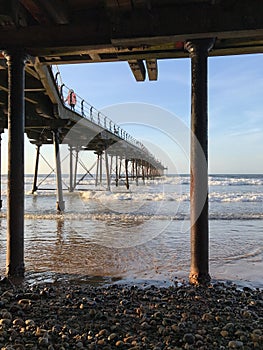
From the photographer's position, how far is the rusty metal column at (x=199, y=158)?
4.37 meters

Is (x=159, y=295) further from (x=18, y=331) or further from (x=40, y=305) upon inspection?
(x=18, y=331)

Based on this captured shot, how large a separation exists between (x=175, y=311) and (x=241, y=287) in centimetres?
147

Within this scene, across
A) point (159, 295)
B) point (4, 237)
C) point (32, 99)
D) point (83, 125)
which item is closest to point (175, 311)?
point (159, 295)

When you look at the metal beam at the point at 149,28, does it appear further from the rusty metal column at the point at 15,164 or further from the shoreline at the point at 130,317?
the shoreline at the point at 130,317

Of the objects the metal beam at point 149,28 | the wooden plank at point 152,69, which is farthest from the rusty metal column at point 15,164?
the wooden plank at point 152,69

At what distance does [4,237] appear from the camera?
8.23 meters

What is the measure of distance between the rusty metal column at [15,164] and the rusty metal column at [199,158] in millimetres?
2200

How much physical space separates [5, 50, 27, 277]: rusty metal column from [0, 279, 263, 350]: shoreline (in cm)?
38

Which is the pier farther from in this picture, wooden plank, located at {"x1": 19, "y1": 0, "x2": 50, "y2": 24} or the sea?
the sea

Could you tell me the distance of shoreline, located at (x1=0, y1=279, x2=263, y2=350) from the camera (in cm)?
276

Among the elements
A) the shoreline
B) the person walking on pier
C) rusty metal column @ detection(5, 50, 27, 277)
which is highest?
the person walking on pier

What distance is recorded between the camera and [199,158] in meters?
4.40

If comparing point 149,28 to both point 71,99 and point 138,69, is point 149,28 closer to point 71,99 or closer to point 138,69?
point 138,69

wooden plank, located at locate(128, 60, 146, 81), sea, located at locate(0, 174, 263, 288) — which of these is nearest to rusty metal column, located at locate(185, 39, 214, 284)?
sea, located at locate(0, 174, 263, 288)
